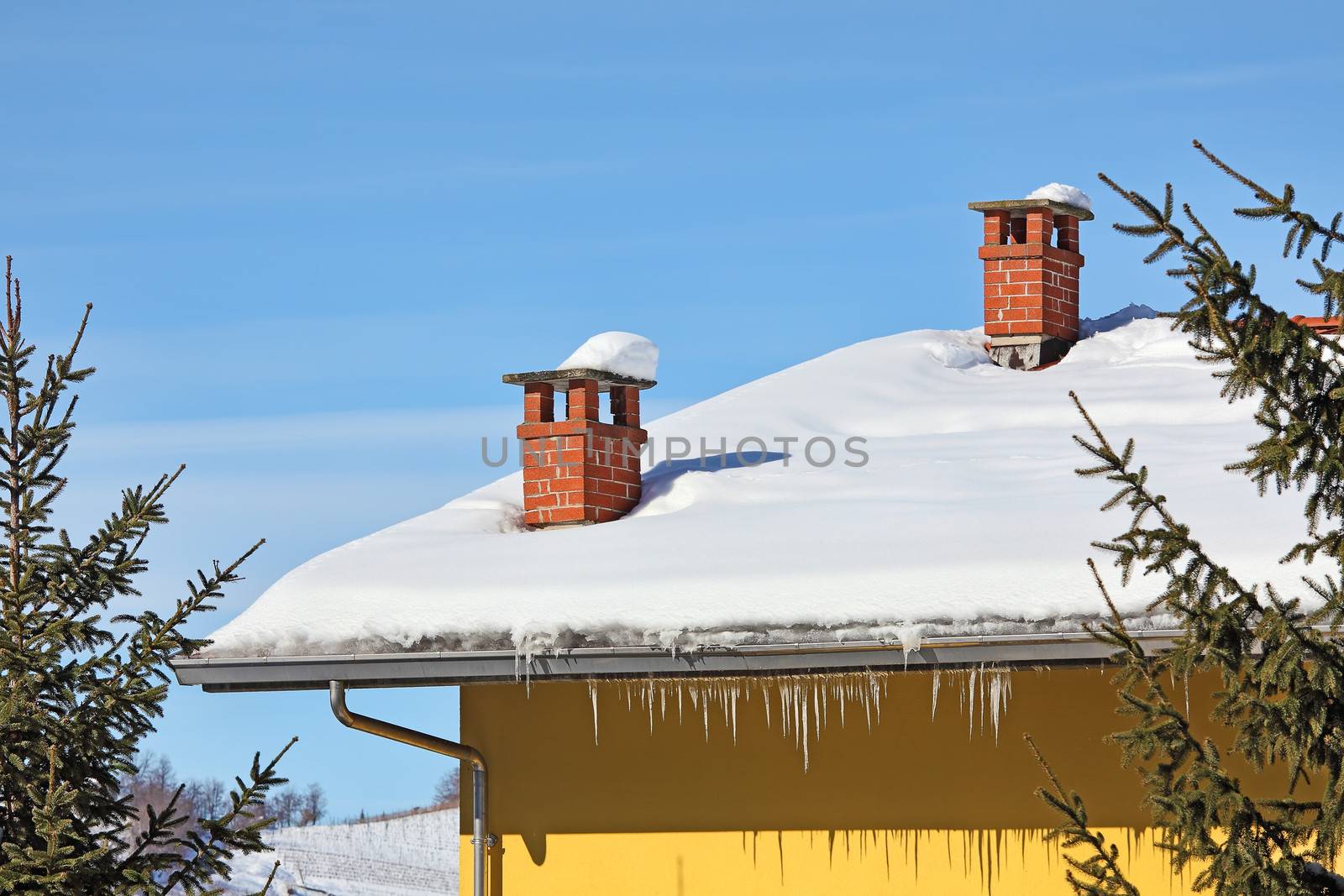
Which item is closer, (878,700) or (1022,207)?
(878,700)

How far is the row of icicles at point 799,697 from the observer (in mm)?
6449

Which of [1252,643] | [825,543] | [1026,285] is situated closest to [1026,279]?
[1026,285]

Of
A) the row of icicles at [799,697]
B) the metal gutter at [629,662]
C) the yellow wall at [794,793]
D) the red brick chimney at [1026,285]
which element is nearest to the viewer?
the metal gutter at [629,662]

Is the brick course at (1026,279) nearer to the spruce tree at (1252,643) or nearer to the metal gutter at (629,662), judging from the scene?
the metal gutter at (629,662)

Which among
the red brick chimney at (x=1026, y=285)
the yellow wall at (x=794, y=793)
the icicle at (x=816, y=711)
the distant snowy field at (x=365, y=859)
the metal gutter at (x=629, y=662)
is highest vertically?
the red brick chimney at (x=1026, y=285)

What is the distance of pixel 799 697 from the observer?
6.64m

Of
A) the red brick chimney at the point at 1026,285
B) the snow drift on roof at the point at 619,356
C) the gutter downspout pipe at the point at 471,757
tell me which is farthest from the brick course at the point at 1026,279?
the gutter downspout pipe at the point at 471,757

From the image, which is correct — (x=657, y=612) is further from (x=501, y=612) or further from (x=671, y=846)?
(x=671, y=846)

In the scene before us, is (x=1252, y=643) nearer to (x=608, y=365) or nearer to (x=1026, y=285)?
(x=608, y=365)

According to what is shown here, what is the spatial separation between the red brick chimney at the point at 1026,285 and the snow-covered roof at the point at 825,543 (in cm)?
108

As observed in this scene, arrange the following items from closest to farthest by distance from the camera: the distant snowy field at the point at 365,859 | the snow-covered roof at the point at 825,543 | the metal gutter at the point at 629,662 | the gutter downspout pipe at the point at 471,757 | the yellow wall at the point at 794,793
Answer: the metal gutter at the point at 629,662 → the snow-covered roof at the point at 825,543 → the yellow wall at the point at 794,793 → the gutter downspout pipe at the point at 471,757 → the distant snowy field at the point at 365,859

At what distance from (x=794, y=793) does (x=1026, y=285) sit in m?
4.97

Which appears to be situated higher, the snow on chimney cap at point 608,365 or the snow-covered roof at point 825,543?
the snow on chimney cap at point 608,365

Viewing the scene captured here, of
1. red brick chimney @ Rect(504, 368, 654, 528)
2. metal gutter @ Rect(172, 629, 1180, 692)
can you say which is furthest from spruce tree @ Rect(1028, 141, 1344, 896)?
red brick chimney @ Rect(504, 368, 654, 528)
